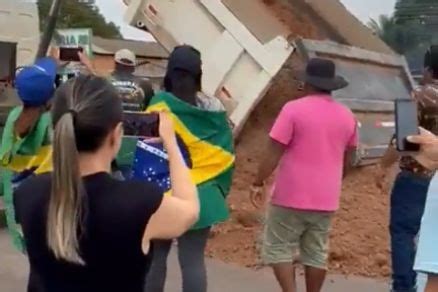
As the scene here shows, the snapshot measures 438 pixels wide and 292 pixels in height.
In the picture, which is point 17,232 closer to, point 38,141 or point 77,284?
point 38,141

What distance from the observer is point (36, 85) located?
5297 mm

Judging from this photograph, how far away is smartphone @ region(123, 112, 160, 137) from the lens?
4594 millimetres

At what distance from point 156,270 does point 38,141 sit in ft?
3.85

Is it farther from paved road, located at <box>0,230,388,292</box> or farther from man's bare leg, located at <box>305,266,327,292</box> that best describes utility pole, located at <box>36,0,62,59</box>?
man's bare leg, located at <box>305,266,327,292</box>

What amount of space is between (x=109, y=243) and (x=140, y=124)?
1.69 metres

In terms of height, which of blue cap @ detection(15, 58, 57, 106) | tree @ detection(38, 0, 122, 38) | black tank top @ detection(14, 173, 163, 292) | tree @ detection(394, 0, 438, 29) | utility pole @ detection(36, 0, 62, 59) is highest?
black tank top @ detection(14, 173, 163, 292)

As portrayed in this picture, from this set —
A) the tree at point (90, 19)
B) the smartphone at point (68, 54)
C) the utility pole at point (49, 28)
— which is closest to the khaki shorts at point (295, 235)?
the smartphone at point (68, 54)

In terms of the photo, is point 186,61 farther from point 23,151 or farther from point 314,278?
point 314,278

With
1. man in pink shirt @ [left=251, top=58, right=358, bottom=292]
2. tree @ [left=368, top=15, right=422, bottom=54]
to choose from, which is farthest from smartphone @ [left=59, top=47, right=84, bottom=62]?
tree @ [left=368, top=15, right=422, bottom=54]

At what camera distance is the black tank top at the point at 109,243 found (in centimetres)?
312

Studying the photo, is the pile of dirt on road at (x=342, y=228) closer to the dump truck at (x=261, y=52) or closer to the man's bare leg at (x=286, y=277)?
the dump truck at (x=261, y=52)

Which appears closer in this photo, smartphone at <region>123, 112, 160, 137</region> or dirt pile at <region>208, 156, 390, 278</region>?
smartphone at <region>123, 112, 160, 137</region>

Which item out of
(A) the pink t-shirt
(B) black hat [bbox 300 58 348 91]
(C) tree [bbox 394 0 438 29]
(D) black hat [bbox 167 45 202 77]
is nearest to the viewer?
(D) black hat [bbox 167 45 202 77]

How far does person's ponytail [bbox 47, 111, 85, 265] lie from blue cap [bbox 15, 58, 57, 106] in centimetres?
221
